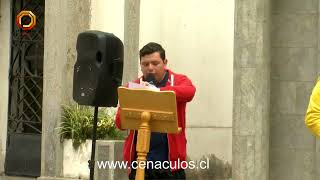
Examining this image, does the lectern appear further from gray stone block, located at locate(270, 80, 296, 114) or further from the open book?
gray stone block, located at locate(270, 80, 296, 114)

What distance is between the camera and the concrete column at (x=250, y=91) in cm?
960

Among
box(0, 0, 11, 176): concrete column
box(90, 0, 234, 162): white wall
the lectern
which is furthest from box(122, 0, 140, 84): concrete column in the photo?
the lectern

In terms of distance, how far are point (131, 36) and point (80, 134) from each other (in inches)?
52.9

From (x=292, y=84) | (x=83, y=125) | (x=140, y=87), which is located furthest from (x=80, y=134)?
(x=140, y=87)

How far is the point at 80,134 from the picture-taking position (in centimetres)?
1118

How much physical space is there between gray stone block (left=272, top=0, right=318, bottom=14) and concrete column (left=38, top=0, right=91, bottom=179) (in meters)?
2.87

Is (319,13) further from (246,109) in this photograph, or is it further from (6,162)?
(6,162)

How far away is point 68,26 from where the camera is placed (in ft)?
38.1

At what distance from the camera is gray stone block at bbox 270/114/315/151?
973 cm

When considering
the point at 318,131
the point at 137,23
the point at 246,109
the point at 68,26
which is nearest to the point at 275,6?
the point at 246,109

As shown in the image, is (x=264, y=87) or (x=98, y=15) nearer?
(x=264, y=87)

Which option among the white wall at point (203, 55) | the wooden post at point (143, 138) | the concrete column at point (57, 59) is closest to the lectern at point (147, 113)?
the wooden post at point (143, 138)

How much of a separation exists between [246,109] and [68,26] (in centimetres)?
300

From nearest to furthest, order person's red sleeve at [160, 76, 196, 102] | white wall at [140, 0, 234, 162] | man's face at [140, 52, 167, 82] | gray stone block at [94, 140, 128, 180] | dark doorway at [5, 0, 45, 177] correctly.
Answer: person's red sleeve at [160, 76, 196, 102] < man's face at [140, 52, 167, 82] < gray stone block at [94, 140, 128, 180] < white wall at [140, 0, 234, 162] < dark doorway at [5, 0, 45, 177]
